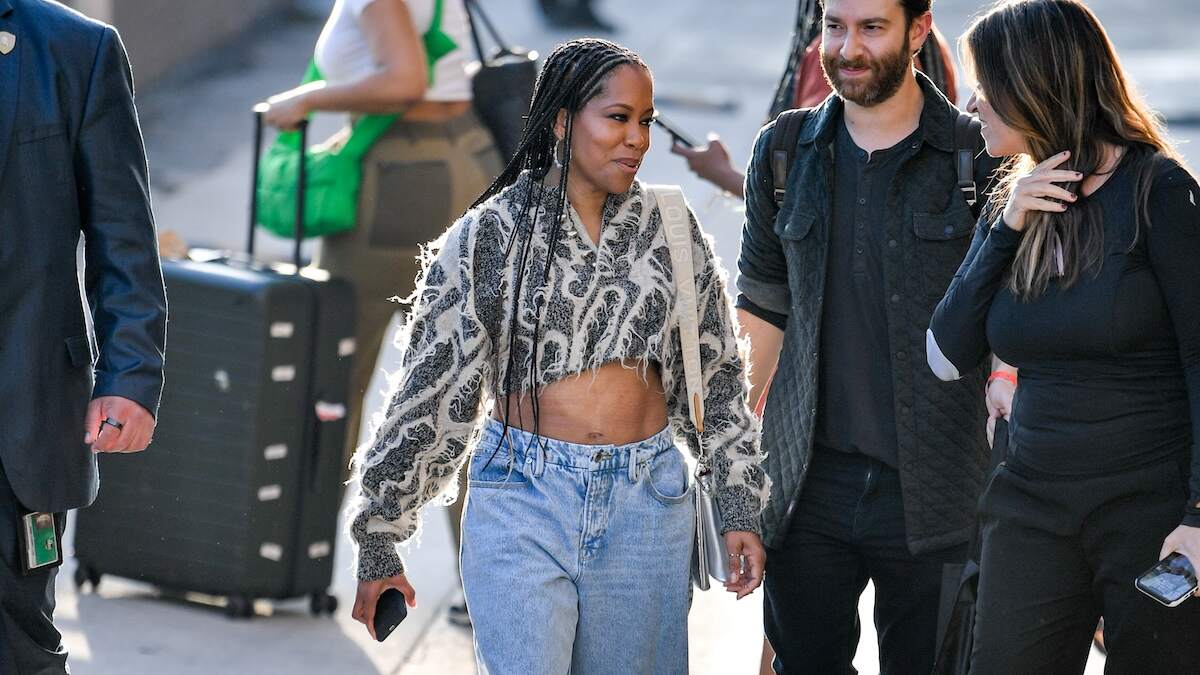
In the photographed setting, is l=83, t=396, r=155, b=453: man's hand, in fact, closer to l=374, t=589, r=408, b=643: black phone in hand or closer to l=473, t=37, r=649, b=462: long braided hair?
l=374, t=589, r=408, b=643: black phone in hand

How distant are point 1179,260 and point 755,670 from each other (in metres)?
2.50

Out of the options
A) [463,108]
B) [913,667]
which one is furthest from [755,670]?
[463,108]

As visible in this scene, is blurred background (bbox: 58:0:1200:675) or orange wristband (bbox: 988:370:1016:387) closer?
orange wristband (bbox: 988:370:1016:387)

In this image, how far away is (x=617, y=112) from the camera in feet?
11.3

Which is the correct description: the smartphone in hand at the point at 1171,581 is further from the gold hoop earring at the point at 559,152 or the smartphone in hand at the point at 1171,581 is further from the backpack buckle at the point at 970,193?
the gold hoop earring at the point at 559,152

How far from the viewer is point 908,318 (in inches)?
151

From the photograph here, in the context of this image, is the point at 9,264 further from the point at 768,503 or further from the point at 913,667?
the point at 913,667

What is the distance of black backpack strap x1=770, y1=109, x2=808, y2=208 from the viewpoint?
4.01m

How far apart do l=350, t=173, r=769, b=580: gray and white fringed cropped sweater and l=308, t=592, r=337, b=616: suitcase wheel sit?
2.09 m

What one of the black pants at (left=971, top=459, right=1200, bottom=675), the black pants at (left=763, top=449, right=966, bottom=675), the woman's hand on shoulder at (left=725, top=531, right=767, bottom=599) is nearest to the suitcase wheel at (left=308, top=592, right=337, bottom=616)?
the black pants at (left=763, top=449, right=966, bottom=675)

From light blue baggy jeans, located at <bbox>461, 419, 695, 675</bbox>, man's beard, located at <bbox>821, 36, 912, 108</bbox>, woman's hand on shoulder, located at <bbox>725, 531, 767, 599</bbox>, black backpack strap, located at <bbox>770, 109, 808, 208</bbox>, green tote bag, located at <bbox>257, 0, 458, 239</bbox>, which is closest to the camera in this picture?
light blue baggy jeans, located at <bbox>461, 419, 695, 675</bbox>

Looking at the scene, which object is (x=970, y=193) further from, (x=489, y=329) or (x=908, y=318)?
(x=489, y=329)

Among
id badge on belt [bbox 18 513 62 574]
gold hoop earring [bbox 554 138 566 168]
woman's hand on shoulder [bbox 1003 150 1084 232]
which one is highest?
woman's hand on shoulder [bbox 1003 150 1084 232]

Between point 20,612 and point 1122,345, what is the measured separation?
2028mm
